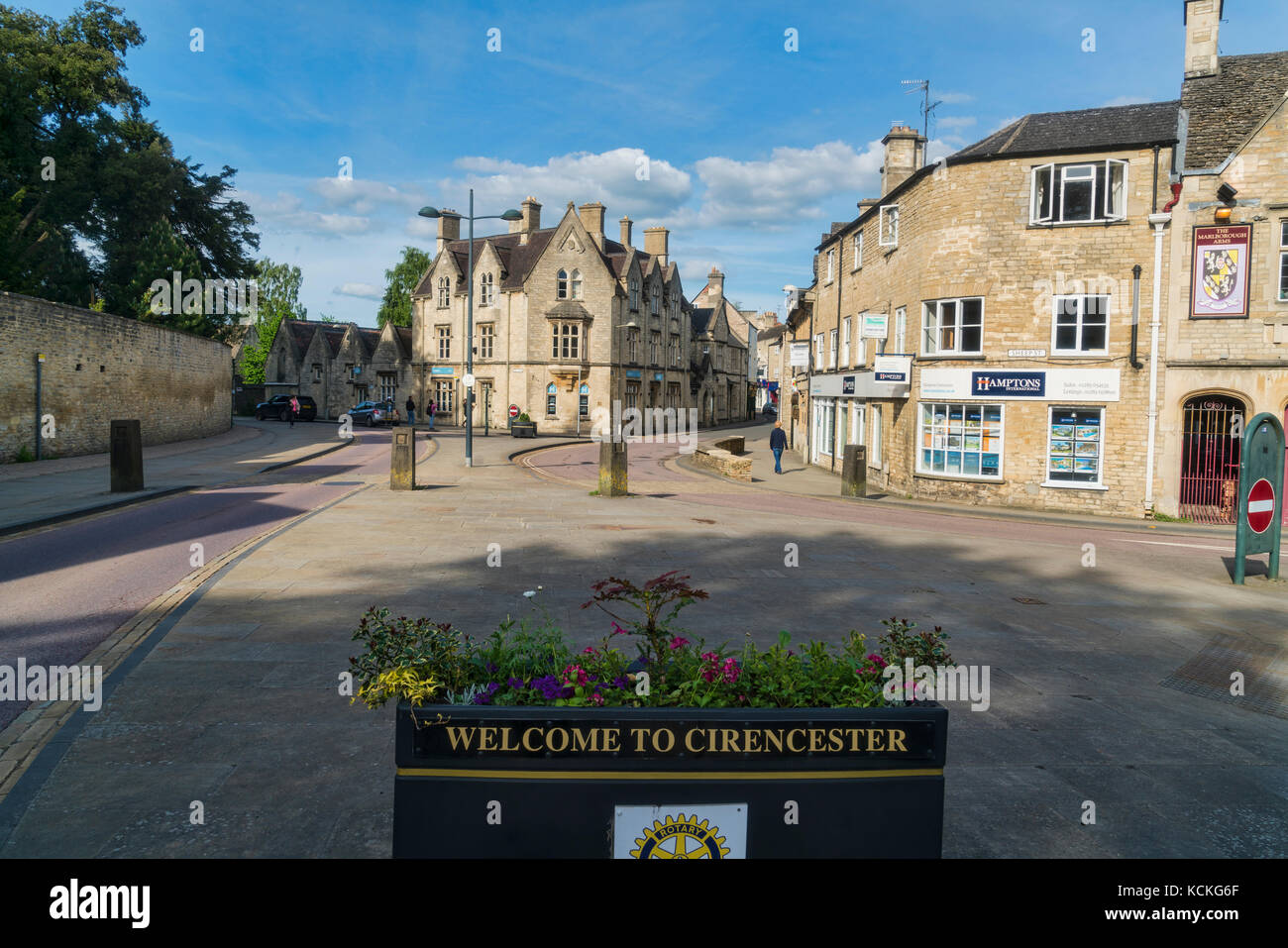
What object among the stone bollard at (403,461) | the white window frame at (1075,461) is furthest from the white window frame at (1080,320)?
the stone bollard at (403,461)

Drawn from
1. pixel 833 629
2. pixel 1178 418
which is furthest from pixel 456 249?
pixel 833 629

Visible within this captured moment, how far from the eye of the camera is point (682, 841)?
3227mm

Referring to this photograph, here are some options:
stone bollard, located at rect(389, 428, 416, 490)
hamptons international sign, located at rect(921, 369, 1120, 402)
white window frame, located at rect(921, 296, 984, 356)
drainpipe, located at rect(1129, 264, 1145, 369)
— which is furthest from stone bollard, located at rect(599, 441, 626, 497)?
drainpipe, located at rect(1129, 264, 1145, 369)

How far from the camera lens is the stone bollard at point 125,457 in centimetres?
1856

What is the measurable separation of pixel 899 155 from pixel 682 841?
32198 mm

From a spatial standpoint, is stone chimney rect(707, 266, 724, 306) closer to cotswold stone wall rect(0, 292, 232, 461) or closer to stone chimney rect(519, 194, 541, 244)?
stone chimney rect(519, 194, 541, 244)

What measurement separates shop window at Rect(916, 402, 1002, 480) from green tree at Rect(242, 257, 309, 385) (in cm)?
7492

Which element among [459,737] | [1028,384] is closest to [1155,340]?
[1028,384]

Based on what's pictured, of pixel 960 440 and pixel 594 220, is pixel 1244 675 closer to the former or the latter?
pixel 960 440

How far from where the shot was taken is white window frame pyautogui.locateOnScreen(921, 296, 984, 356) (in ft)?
76.9

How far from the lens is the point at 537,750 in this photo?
324cm

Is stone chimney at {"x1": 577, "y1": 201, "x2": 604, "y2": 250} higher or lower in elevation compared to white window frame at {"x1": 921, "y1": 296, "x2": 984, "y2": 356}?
higher
